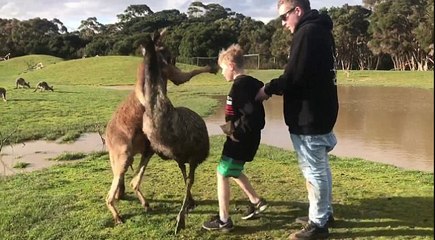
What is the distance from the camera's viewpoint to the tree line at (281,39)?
4825 centimetres

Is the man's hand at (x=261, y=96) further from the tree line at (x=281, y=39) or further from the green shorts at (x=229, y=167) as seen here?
the tree line at (x=281, y=39)

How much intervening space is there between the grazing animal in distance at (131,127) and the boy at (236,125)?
0.85 ft

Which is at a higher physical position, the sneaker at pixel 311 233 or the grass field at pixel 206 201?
the sneaker at pixel 311 233

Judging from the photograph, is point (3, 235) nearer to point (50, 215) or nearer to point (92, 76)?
point (50, 215)

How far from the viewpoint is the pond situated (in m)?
9.44

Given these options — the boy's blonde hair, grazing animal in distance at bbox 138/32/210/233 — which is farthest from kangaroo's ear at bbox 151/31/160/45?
the boy's blonde hair

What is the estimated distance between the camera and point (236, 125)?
4707 millimetres

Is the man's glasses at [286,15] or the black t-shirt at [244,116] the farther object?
the black t-shirt at [244,116]

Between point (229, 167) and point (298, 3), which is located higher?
point (298, 3)

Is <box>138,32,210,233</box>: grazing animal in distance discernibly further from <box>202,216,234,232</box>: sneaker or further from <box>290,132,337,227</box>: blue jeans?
<box>290,132,337,227</box>: blue jeans

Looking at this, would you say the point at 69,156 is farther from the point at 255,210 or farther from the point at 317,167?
the point at 317,167

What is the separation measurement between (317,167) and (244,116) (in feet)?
2.76

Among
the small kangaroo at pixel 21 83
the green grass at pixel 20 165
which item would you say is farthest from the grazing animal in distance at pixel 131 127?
the small kangaroo at pixel 21 83

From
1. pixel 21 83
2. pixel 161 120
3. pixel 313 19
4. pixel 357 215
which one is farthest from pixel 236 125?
pixel 21 83
